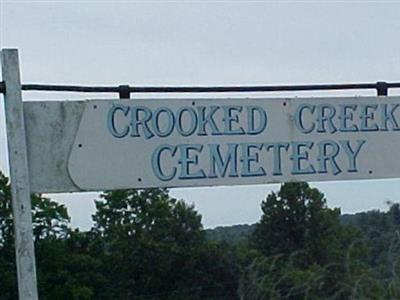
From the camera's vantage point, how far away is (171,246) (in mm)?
6785

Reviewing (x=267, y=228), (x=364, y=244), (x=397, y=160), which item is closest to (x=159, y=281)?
(x=267, y=228)

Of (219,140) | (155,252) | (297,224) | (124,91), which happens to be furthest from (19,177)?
(297,224)

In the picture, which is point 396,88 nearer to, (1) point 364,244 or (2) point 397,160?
(2) point 397,160

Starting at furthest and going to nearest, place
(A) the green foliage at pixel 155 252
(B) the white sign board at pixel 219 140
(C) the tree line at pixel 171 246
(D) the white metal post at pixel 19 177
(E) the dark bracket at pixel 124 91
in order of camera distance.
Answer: (A) the green foliage at pixel 155 252
(C) the tree line at pixel 171 246
(E) the dark bracket at pixel 124 91
(B) the white sign board at pixel 219 140
(D) the white metal post at pixel 19 177

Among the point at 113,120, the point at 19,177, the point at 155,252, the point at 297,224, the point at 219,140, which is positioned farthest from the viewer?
the point at 297,224

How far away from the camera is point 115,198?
6723mm

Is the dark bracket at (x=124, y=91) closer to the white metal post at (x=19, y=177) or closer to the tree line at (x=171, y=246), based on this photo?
the white metal post at (x=19, y=177)

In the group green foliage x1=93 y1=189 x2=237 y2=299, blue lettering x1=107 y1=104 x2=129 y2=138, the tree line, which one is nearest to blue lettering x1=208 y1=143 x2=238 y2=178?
blue lettering x1=107 y1=104 x2=129 y2=138

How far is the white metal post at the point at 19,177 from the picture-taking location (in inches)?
203

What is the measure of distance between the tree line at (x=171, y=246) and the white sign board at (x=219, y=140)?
723 mm

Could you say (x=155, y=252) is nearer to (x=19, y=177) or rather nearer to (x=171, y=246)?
(x=171, y=246)

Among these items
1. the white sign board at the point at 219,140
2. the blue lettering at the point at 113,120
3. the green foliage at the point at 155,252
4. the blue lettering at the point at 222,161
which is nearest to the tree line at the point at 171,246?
the green foliage at the point at 155,252

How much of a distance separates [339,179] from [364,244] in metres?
0.79

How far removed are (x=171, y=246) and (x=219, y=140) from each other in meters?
1.40
